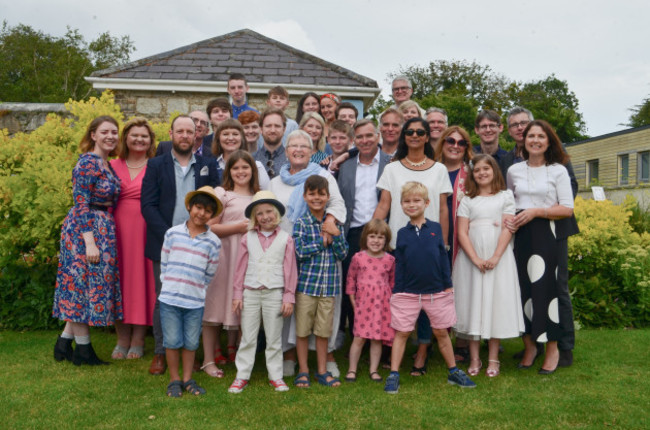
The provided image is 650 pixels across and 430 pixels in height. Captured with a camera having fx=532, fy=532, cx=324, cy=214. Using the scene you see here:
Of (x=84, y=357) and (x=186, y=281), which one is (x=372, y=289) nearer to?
(x=186, y=281)

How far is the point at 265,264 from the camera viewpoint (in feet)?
14.6

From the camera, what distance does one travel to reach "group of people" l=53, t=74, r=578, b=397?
14.7 feet

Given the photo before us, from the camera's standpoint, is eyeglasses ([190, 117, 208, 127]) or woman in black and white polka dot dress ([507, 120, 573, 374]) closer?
woman in black and white polka dot dress ([507, 120, 573, 374])

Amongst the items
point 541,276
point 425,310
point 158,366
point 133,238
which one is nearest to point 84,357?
point 158,366

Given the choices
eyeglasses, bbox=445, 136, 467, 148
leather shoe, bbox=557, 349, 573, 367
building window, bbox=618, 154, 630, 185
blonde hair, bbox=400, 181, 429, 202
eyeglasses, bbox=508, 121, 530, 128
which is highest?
building window, bbox=618, 154, 630, 185

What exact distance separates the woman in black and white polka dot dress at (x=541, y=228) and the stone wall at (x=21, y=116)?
9.21 metres

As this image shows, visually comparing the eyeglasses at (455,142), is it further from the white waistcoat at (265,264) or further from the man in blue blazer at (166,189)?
the man in blue blazer at (166,189)

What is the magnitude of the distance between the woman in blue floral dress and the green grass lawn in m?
0.50

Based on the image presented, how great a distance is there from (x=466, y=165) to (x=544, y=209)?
836 millimetres

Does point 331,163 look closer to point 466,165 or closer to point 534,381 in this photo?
point 466,165

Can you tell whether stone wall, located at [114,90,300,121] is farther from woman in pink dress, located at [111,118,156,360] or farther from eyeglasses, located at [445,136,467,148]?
eyeglasses, located at [445,136,467,148]

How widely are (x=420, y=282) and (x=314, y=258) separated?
92 cm

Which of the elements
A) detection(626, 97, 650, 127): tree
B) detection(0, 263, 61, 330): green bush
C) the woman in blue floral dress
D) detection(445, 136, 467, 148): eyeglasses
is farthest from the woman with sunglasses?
detection(626, 97, 650, 127): tree

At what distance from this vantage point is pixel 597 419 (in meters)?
3.81
